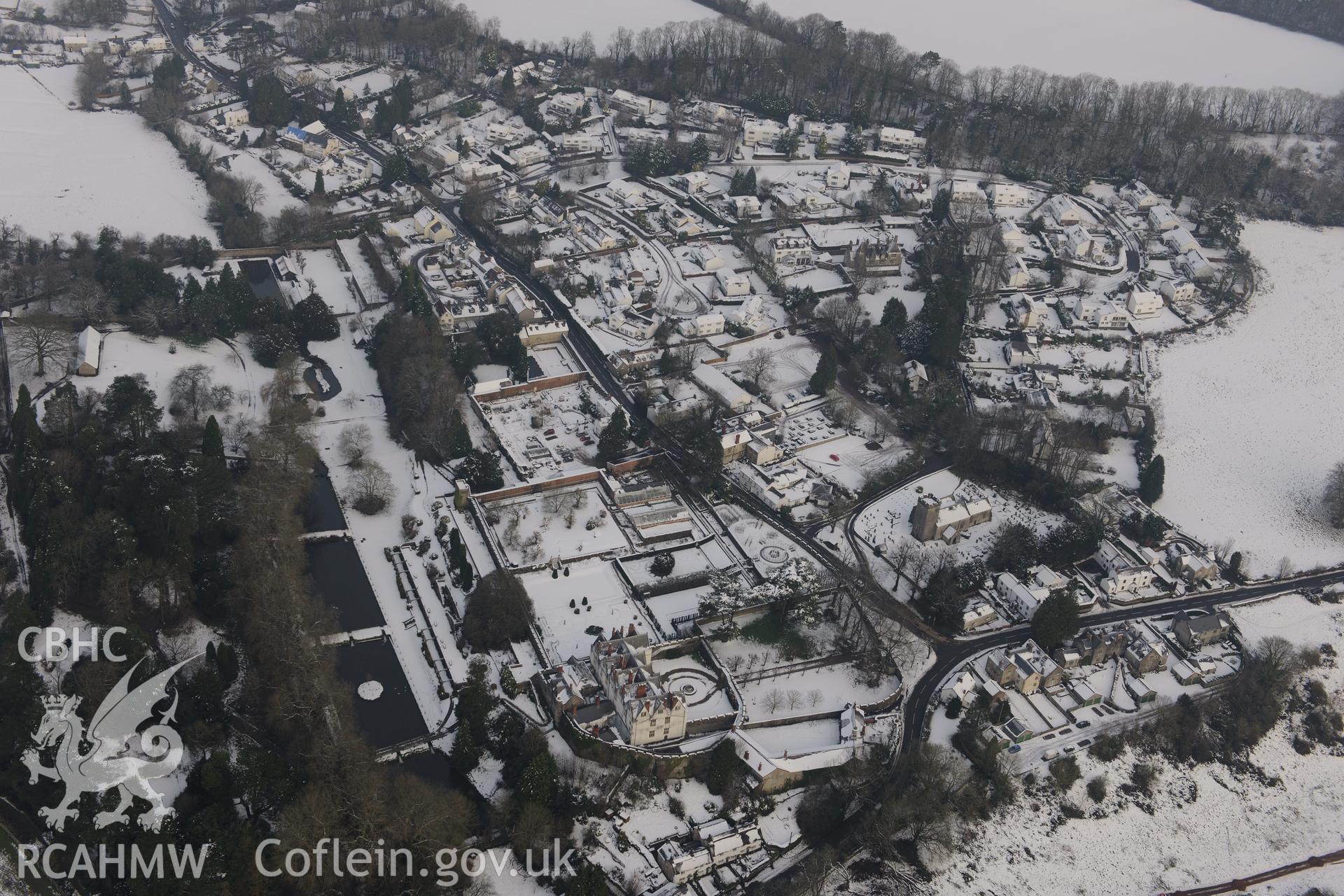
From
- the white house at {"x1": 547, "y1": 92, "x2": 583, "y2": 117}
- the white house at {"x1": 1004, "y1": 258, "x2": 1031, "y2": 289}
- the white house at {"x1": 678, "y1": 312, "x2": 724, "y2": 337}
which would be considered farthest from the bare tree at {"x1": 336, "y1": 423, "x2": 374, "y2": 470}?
the white house at {"x1": 547, "y1": 92, "x2": 583, "y2": 117}

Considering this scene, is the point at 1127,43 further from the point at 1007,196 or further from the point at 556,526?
the point at 556,526

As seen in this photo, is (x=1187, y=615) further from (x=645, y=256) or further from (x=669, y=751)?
(x=645, y=256)

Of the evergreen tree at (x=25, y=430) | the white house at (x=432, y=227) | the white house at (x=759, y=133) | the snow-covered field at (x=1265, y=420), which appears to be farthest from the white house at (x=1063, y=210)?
the evergreen tree at (x=25, y=430)

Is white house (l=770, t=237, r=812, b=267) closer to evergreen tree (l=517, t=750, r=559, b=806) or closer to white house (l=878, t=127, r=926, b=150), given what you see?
white house (l=878, t=127, r=926, b=150)

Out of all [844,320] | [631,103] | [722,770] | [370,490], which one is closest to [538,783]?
[722,770]

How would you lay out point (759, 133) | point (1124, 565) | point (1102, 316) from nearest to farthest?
point (1124, 565) < point (1102, 316) < point (759, 133)

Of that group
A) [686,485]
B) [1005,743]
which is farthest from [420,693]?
[1005,743]
